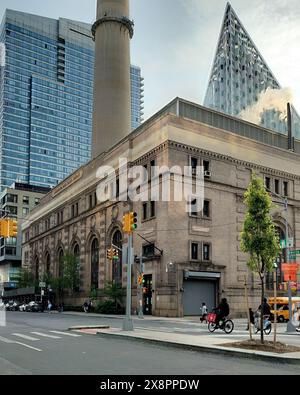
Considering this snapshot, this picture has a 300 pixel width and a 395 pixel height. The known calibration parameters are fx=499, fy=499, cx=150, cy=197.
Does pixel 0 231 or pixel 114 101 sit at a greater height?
pixel 114 101

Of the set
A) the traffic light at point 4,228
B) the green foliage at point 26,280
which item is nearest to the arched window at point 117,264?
the traffic light at point 4,228

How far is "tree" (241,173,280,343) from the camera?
18491mm

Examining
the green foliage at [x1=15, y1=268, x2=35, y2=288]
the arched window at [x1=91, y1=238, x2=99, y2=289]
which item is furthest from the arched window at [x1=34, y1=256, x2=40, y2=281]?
the arched window at [x1=91, y1=238, x2=99, y2=289]

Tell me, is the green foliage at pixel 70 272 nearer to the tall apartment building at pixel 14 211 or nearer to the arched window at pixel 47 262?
the arched window at pixel 47 262

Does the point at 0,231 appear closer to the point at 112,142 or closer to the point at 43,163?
the point at 112,142

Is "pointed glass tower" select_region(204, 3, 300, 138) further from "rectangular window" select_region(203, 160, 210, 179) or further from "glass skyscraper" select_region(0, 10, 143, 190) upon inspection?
"glass skyscraper" select_region(0, 10, 143, 190)

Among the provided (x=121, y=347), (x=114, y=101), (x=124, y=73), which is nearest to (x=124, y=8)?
(x=124, y=73)

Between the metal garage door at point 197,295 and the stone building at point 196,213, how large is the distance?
0.10 metres

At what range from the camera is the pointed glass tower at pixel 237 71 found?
110 metres

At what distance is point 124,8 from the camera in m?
84.8

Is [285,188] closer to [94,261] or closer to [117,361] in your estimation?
[94,261]
